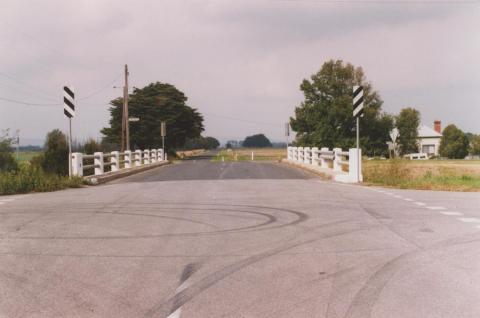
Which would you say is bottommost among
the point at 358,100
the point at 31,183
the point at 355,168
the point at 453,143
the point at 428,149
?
the point at 428,149

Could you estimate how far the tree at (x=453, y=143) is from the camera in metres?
114

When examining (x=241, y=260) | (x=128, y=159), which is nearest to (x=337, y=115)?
(x=128, y=159)

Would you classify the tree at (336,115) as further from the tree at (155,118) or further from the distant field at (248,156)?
the tree at (155,118)

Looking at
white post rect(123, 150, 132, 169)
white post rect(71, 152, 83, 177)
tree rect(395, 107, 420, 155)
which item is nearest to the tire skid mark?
white post rect(71, 152, 83, 177)

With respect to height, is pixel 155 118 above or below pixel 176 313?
above

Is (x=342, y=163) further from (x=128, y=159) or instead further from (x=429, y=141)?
(x=429, y=141)

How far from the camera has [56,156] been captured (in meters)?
24.3

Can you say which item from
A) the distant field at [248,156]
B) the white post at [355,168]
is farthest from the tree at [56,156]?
the distant field at [248,156]

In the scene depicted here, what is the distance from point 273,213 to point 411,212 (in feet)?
9.12

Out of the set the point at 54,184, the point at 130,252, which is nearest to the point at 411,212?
the point at 130,252

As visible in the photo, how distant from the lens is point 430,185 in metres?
18.2

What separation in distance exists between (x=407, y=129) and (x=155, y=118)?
50907 millimetres

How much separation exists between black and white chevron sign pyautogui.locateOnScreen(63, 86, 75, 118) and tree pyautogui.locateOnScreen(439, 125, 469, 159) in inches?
4103

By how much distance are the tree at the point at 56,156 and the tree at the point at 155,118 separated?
45.1 meters
